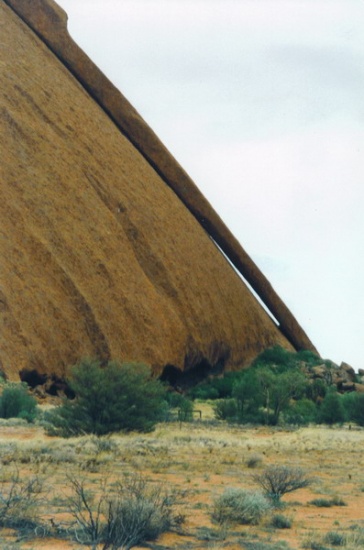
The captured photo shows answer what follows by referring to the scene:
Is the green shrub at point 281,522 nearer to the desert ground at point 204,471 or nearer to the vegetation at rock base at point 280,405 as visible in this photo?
the desert ground at point 204,471

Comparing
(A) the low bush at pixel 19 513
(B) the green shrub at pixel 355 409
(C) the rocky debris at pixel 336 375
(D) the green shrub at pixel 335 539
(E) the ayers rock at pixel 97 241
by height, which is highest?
(E) the ayers rock at pixel 97 241

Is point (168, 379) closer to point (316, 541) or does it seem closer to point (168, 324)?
point (168, 324)

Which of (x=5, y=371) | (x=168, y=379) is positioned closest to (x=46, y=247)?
(x=5, y=371)

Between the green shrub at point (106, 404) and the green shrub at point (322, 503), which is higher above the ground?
the green shrub at point (106, 404)

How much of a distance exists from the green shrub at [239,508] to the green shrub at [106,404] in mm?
8958

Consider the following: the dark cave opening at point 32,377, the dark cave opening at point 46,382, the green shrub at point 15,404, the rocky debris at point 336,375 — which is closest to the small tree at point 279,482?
the green shrub at point 15,404

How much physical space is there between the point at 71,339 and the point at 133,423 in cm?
1062

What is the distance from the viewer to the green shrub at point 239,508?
27.5 ft

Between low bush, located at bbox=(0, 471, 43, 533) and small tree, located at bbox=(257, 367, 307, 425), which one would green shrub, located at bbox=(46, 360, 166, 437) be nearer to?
small tree, located at bbox=(257, 367, 307, 425)

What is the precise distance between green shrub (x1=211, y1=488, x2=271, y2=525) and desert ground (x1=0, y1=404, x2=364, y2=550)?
12 centimetres

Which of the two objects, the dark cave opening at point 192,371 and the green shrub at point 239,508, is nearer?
the green shrub at point 239,508

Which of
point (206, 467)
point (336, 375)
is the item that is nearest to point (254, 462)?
point (206, 467)

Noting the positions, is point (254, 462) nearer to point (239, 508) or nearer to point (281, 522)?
point (239, 508)

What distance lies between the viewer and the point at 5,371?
25031mm
